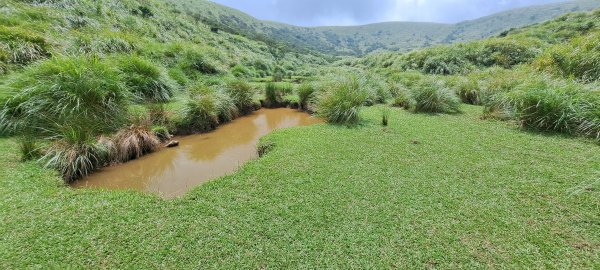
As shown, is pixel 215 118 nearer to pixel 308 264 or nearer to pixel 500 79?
pixel 308 264

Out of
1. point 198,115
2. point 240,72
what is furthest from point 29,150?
point 240,72

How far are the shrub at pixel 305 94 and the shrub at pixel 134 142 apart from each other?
4954 mm

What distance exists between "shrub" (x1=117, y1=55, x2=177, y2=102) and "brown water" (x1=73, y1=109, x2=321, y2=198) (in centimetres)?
202

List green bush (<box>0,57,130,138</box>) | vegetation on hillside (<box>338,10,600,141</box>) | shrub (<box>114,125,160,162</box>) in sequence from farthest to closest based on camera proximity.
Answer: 1. vegetation on hillside (<box>338,10,600,141</box>)
2. shrub (<box>114,125,160,162</box>)
3. green bush (<box>0,57,130,138</box>)

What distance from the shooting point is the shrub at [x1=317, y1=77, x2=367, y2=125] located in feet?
21.3

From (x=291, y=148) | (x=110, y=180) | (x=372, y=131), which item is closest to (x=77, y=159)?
(x=110, y=180)

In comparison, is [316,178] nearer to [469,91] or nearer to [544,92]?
[544,92]

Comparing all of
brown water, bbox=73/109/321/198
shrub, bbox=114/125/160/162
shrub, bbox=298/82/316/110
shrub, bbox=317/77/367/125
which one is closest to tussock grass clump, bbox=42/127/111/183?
brown water, bbox=73/109/321/198

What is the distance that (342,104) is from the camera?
654 centimetres

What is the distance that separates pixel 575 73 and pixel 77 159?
38.0ft

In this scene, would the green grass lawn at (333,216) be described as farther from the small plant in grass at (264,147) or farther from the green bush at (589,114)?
the green bush at (589,114)

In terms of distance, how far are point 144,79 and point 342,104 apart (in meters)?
5.34

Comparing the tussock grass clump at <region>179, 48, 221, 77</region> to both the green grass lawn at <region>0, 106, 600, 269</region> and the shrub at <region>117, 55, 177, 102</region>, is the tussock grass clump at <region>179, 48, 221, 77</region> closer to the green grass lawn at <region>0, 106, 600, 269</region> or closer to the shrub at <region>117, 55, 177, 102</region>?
the shrub at <region>117, 55, 177, 102</region>

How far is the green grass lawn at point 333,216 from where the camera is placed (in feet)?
7.70
